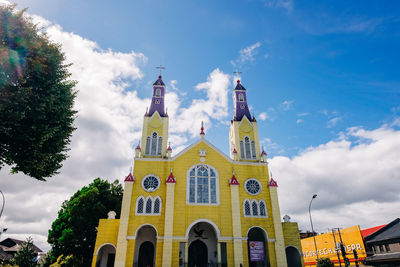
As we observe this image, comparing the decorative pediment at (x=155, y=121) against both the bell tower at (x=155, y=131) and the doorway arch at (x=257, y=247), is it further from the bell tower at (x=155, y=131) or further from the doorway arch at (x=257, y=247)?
the doorway arch at (x=257, y=247)

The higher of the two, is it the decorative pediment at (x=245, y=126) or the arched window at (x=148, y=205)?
the decorative pediment at (x=245, y=126)

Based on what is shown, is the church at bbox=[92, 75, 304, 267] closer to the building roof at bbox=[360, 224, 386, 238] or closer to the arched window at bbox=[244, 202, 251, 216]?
the arched window at bbox=[244, 202, 251, 216]

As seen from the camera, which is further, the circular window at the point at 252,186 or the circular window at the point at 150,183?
the circular window at the point at 252,186

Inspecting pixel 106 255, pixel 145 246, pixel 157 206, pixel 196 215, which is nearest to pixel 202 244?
pixel 196 215

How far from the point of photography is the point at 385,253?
1172 inches

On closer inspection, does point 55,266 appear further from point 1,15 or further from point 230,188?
point 1,15

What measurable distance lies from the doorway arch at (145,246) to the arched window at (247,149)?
43.0ft

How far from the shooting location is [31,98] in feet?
44.3

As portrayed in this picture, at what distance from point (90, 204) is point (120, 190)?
232 inches

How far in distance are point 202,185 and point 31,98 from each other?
17837mm

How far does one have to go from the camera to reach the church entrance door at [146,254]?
24.8 m

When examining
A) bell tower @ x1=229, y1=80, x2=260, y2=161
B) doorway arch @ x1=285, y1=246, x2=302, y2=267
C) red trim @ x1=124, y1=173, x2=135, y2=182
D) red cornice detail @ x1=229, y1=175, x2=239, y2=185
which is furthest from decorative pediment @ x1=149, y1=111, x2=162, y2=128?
doorway arch @ x1=285, y1=246, x2=302, y2=267

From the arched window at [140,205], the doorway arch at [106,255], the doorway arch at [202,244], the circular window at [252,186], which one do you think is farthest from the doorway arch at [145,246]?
the circular window at [252,186]

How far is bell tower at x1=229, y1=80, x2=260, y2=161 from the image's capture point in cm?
2989
